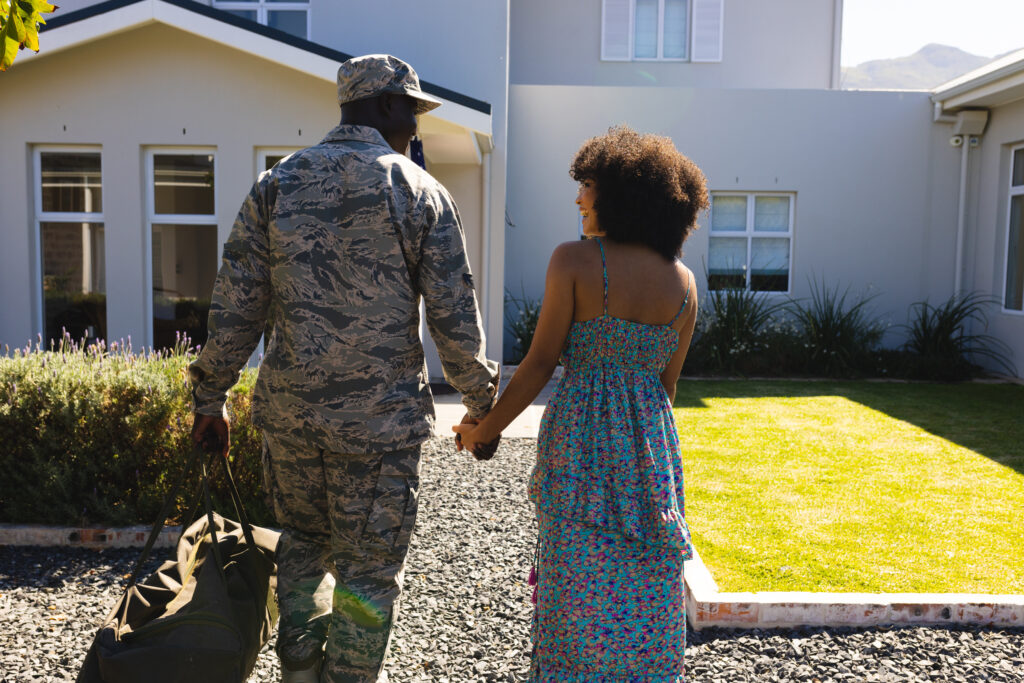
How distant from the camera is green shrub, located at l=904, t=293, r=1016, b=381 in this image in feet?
36.9

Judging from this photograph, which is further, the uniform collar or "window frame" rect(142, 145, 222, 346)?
"window frame" rect(142, 145, 222, 346)

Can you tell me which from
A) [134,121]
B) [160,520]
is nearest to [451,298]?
[160,520]

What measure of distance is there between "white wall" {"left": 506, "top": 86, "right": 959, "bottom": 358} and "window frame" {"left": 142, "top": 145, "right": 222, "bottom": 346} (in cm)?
485

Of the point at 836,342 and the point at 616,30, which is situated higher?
the point at 616,30

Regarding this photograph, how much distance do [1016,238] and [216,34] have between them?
10.00 metres

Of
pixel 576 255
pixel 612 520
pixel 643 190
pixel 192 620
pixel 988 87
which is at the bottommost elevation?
pixel 192 620

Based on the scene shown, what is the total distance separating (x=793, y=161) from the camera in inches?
493

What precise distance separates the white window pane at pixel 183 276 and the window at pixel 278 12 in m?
3.02

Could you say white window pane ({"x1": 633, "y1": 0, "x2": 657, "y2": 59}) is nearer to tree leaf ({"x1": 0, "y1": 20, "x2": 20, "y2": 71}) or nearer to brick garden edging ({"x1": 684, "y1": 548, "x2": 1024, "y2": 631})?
brick garden edging ({"x1": 684, "y1": 548, "x2": 1024, "y2": 631})

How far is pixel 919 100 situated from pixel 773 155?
7.22 ft

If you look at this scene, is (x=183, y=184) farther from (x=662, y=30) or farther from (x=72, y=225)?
(x=662, y=30)

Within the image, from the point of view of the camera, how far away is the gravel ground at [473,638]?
319cm

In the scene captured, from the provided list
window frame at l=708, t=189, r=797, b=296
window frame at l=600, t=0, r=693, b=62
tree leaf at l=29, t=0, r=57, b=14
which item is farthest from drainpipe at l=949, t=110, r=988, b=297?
tree leaf at l=29, t=0, r=57, b=14

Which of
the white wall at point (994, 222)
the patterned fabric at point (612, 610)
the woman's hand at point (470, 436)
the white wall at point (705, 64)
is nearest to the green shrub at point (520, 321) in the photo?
the white wall at point (705, 64)
